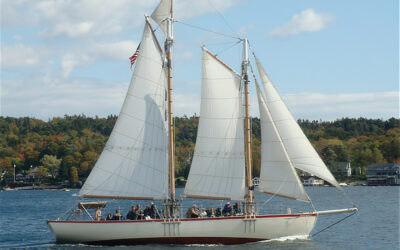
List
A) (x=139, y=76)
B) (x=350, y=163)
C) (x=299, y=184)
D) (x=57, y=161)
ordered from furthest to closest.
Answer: (x=57, y=161) < (x=350, y=163) < (x=139, y=76) < (x=299, y=184)

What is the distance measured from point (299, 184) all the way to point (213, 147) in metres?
6.24

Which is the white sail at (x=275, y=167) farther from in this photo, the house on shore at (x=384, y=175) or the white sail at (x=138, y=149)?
the house on shore at (x=384, y=175)

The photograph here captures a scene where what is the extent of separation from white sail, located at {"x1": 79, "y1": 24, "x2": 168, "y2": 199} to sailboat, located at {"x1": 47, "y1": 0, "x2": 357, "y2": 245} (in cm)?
7

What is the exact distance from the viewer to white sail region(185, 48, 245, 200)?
3838 centimetres

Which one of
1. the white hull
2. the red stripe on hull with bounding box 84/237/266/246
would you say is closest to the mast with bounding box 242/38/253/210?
the white hull

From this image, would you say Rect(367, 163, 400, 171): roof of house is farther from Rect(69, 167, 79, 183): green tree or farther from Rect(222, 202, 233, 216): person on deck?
Rect(222, 202, 233, 216): person on deck

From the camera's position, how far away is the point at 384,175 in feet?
511

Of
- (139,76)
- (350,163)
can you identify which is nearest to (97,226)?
(139,76)

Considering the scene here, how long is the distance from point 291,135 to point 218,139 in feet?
16.3

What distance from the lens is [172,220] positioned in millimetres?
37188

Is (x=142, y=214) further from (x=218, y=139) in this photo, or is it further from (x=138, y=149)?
(x=218, y=139)

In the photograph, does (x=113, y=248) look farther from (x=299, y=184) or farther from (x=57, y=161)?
(x=57, y=161)

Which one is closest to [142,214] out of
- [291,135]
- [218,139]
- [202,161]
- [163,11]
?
[202,161]

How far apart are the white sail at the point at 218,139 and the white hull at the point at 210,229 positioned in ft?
7.09
